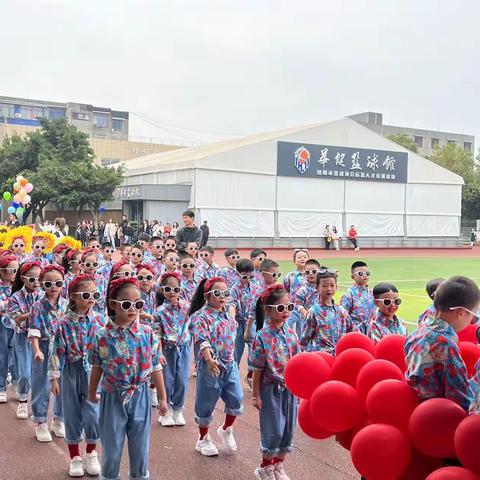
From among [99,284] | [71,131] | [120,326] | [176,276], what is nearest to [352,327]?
[176,276]

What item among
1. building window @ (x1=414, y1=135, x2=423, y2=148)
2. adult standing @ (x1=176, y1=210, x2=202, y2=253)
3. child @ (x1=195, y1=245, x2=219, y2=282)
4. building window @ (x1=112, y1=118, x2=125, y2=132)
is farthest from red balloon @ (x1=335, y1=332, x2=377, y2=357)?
building window @ (x1=414, y1=135, x2=423, y2=148)

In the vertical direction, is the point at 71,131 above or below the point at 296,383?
above

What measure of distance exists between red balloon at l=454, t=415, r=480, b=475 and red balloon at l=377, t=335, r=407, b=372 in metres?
→ 1.11

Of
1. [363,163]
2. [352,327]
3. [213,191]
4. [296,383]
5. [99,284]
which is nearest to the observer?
[296,383]

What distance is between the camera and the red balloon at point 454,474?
2.76 metres

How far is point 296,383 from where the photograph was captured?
416 cm

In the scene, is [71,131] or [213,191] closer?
[213,191]

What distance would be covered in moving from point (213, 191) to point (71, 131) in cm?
1158

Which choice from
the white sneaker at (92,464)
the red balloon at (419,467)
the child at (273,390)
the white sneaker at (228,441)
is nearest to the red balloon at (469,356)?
the red balloon at (419,467)

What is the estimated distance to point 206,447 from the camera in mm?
5445

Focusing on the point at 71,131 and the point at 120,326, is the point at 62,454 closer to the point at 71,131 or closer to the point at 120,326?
the point at 120,326

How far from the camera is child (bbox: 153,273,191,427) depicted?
625cm

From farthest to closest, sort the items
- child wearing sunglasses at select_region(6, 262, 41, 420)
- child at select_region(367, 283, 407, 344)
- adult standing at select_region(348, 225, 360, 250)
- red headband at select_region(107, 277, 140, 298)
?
adult standing at select_region(348, 225, 360, 250) → child wearing sunglasses at select_region(6, 262, 41, 420) → child at select_region(367, 283, 407, 344) → red headband at select_region(107, 277, 140, 298)

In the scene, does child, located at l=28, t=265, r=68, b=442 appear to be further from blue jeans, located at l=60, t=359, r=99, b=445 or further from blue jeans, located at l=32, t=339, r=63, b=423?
blue jeans, located at l=60, t=359, r=99, b=445
